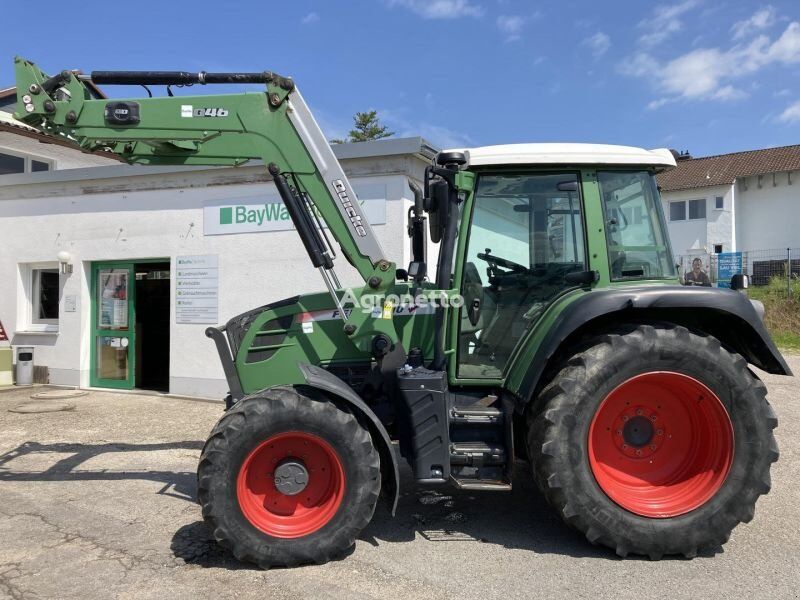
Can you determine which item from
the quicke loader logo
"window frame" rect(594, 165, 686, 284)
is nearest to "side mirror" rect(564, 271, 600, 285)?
"window frame" rect(594, 165, 686, 284)

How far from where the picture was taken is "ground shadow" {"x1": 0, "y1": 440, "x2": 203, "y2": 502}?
4.86m

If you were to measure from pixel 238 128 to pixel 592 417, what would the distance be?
9.77ft

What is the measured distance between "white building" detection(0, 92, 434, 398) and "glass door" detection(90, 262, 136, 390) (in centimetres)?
2

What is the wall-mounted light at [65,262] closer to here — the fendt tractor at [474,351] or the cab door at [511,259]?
the fendt tractor at [474,351]

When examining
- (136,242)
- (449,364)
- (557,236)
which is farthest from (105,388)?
(557,236)

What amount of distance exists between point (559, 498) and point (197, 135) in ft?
10.9

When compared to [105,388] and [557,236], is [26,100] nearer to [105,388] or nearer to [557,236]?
[557,236]

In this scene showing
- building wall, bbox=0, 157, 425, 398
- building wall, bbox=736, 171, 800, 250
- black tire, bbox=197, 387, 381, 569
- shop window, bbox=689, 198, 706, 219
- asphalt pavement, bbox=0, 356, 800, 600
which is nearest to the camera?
asphalt pavement, bbox=0, 356, 800, 600

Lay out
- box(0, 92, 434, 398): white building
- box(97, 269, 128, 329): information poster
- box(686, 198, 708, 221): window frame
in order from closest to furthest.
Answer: box(0, 92, 434, 398): white building → box(97, 269, 128, 329): information poster → box(686, 198, 708, 221): window frame

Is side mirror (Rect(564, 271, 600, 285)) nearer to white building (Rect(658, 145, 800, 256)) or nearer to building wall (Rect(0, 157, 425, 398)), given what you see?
building wall (Rect(0, 157, 425, 398))

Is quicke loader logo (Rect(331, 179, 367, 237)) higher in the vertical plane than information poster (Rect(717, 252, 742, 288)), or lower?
lower

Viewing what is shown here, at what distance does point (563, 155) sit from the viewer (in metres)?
3.69

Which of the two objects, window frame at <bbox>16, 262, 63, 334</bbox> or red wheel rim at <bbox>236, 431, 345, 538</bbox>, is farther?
window frame at <bbox>16, 262, 63, 334</bbox>

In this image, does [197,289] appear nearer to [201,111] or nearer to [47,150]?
[201,111]
